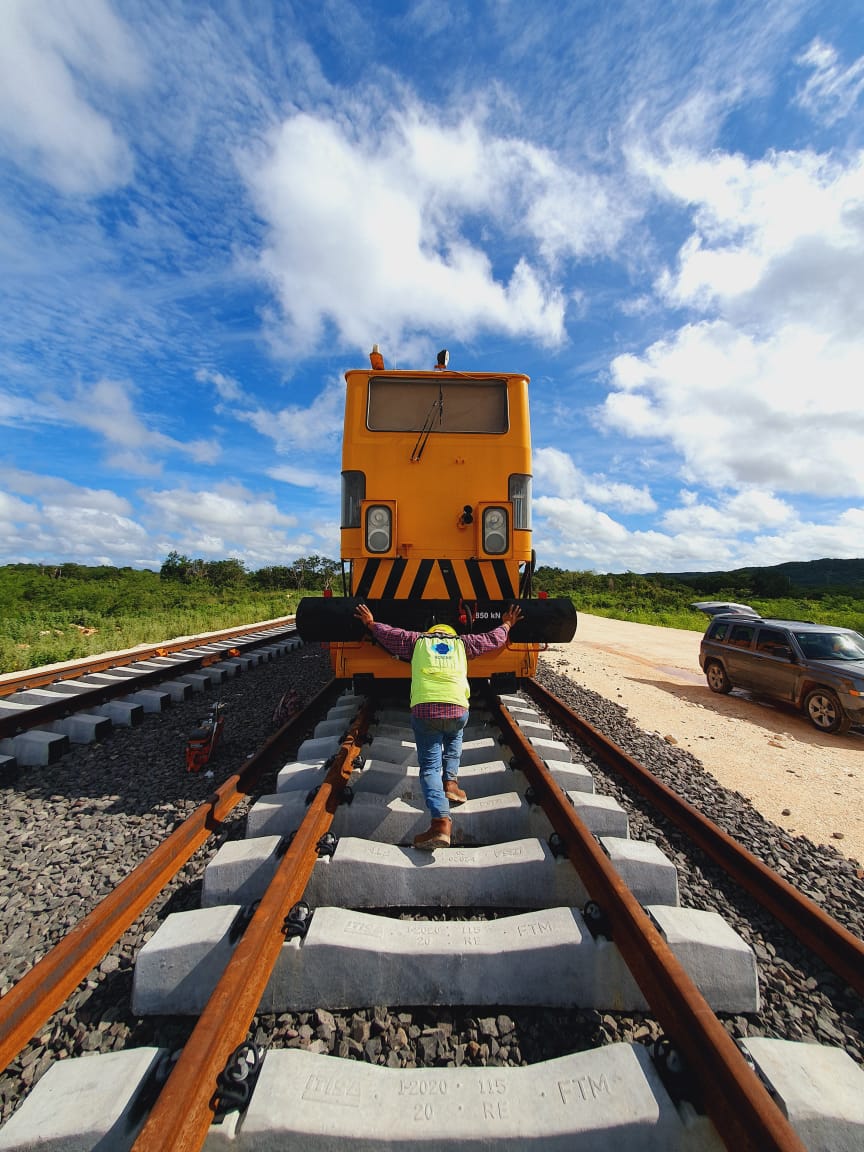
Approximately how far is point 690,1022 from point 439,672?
2.09 meters

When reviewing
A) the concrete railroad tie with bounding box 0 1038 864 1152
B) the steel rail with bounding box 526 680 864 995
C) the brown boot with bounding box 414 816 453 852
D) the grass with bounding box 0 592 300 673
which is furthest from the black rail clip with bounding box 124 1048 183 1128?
the grass with bounding box 0 592 300 673

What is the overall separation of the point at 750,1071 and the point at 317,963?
1423 mm

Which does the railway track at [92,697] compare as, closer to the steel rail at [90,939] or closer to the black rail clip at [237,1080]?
the steel rail at [90,939]

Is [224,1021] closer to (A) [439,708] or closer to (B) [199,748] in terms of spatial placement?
(A) [439,708]

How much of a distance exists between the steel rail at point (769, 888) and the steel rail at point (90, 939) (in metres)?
3.11

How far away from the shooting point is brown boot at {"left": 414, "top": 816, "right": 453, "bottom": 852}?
8.68ft

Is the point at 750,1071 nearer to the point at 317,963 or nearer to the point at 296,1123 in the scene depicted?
the point at 296,1123

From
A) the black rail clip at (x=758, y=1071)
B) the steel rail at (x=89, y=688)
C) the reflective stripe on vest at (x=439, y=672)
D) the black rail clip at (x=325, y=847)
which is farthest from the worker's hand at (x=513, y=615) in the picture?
the steel rail at (x=89, y=688)

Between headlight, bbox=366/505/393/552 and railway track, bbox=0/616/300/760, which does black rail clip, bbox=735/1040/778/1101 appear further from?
railway track, bbox=0/616/300/760

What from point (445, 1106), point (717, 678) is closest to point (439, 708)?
point (445, 1106)

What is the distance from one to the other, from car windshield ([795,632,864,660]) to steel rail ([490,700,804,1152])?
25.3 feet

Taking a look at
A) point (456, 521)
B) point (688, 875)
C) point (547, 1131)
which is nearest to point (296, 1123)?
point (547, 1131)

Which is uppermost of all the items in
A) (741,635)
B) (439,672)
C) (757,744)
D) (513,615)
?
(513,615)

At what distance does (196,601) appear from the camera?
89.5 ft
